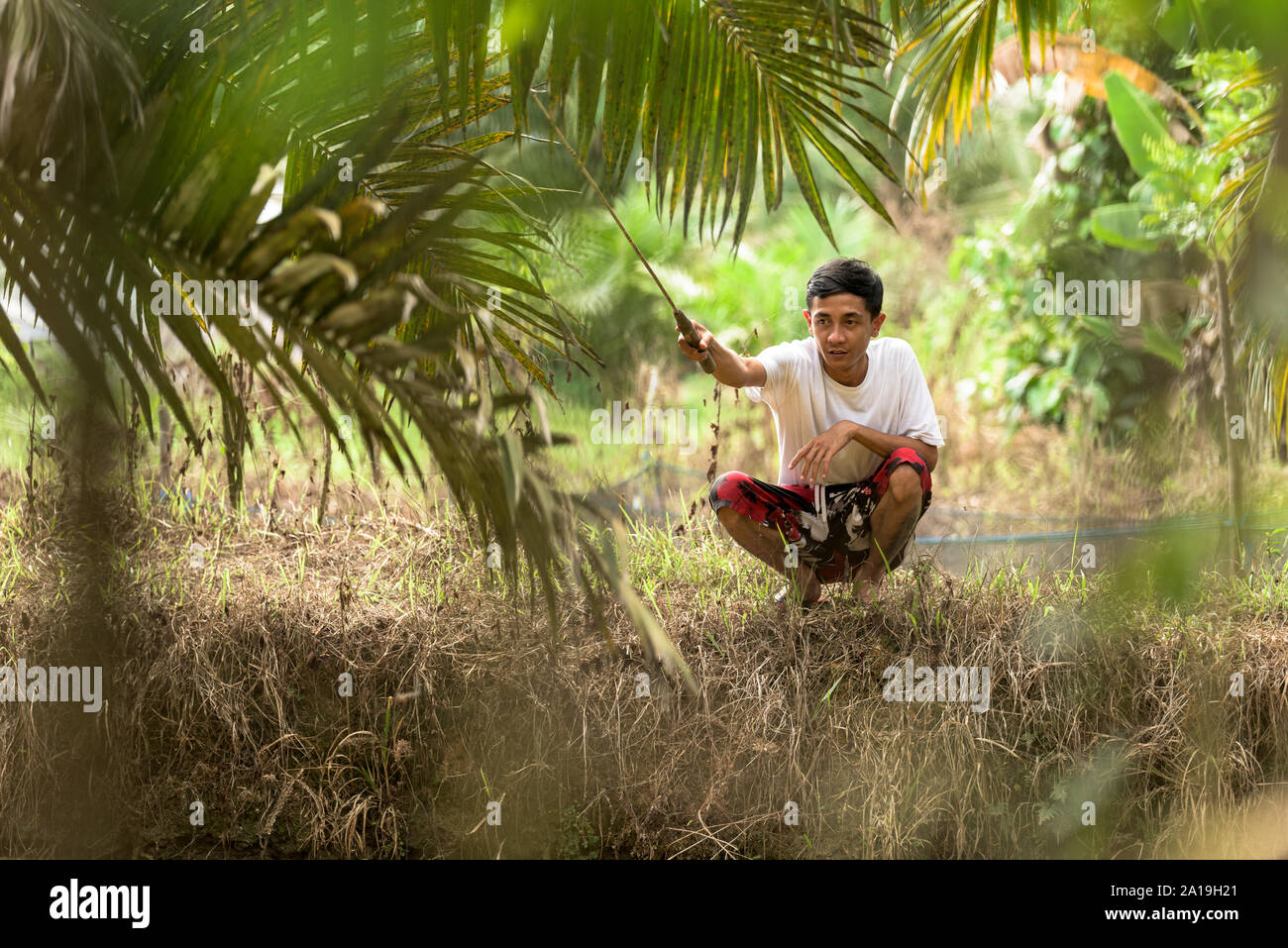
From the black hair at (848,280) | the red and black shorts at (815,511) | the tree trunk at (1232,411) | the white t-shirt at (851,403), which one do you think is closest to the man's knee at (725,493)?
the red and black shorts at (815,511)

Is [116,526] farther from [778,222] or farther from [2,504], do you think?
[778,222]

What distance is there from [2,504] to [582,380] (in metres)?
3.19

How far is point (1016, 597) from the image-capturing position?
3139 mm

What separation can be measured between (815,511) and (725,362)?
0.55 meters

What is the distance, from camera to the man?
2855 millimetres

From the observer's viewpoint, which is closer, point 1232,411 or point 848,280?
point 1232,411

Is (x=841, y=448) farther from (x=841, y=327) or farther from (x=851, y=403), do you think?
(x=841, y=327)

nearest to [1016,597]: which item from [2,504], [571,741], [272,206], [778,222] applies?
[571,741]

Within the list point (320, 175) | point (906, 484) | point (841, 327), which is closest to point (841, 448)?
point (906, 484)

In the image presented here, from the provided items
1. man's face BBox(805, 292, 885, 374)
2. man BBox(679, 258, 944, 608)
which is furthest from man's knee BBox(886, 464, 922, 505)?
man's face BBox(805, 292, 885, 374)

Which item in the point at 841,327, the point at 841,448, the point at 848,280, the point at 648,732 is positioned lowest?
the point at 648,732

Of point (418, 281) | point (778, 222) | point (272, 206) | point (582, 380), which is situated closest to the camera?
point (418, 281)

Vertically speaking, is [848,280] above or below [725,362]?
above

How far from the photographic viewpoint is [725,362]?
2.68 meters
